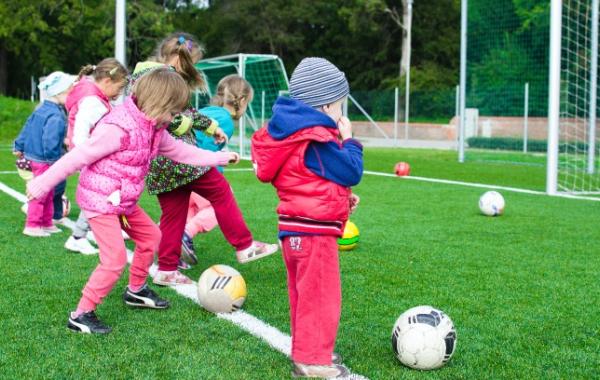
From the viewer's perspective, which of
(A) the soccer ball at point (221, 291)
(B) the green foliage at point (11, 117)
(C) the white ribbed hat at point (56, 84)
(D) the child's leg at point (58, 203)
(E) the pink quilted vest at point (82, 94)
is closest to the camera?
(A) the soccer ball at point (221, 291)

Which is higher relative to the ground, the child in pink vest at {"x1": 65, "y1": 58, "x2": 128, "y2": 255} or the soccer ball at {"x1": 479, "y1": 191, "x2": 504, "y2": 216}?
the child in pink vest at {"x1": 65, "y1": 58, "x2": 128, "y2": 255}

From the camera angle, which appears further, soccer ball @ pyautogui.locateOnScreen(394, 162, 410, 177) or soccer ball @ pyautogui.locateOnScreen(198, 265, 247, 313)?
soccer ball @ pyautogui.locateOnScreen(394, 162, 410, 177)

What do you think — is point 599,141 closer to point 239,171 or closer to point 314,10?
point 239,171

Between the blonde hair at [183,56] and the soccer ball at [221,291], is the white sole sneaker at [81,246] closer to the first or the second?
the blonde hair at [183,56]

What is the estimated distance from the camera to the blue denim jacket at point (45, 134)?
25.0 ft

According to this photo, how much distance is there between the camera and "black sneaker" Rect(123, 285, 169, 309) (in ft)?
15.8

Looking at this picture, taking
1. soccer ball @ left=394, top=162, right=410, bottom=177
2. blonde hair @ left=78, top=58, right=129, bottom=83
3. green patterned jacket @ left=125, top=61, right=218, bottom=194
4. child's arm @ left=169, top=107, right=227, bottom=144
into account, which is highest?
blonde hair @ left=78, top=58, right=129, bottom=83

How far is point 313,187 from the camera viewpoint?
11.5 ft

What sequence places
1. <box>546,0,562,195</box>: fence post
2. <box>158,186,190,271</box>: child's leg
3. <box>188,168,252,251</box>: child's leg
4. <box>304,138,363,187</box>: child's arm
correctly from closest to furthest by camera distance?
1. <box>304,138,363,187</box>: child's arm
2. <box>158,186,190,271</box>: child's leg
3. <box>188,168,252,251</box>: child's leg
4. <box>546,0,562,195</box>: fence post

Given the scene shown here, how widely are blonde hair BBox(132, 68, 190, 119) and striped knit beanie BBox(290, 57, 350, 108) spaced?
1042 mm

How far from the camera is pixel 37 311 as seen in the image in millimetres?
4715

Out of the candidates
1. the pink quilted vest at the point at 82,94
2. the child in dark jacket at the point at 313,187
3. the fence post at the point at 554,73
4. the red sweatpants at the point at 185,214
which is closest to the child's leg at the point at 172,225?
the red sweatpants at the point at 185,214

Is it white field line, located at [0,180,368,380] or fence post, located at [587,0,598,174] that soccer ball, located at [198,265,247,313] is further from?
fence post, located at [587,0,598,174]

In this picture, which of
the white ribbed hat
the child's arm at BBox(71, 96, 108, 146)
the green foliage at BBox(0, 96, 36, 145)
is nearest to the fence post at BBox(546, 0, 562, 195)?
the white ribbed hat
